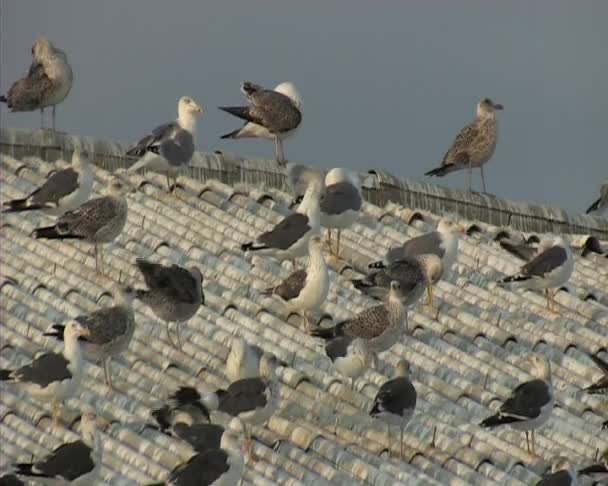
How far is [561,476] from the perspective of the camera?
16.5 metres

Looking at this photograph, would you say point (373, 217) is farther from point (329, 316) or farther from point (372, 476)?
point (372, 476)

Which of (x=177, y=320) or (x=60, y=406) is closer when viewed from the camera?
(x=60, y=406)

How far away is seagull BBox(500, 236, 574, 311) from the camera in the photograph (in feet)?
67.2

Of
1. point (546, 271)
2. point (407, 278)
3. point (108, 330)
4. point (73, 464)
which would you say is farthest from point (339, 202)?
point (73, 464)

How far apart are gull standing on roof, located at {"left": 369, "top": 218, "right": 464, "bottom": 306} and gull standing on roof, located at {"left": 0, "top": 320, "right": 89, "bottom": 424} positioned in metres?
3.44

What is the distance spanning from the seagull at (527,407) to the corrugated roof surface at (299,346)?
18cm

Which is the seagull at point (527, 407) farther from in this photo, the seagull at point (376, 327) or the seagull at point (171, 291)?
the seagull at point (171, 291)

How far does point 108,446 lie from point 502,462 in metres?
2.44

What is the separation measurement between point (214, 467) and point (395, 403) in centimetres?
180

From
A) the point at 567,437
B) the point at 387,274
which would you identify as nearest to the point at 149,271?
the point at 387,274

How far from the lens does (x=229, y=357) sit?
18.2m

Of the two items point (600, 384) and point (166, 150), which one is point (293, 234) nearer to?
point (166, 150)

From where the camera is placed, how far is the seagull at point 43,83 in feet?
77.5

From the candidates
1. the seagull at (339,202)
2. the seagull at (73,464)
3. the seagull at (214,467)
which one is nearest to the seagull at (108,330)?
the seagull at (73,464)
